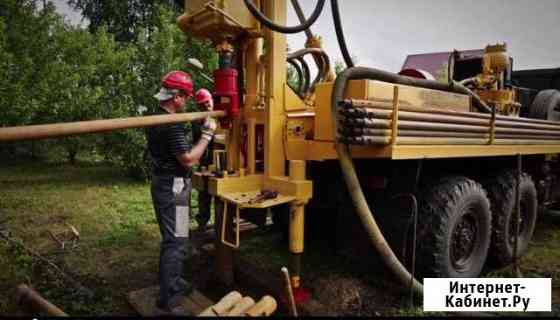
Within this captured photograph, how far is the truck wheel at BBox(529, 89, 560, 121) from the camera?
17.6ft

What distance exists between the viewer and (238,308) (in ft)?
8.11

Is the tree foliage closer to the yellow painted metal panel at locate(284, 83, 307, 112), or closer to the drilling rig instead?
the drilling rig

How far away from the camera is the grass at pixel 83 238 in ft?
11.7

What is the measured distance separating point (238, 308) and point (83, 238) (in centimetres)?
365

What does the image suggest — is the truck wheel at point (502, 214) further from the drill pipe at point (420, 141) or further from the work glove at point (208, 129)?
the work glove at point (208, 129)

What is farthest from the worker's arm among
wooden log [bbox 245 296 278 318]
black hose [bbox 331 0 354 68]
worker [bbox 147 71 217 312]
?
black hose [bbox 331 0 354 68]

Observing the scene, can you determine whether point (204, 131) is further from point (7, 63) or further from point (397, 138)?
point (7, 63)

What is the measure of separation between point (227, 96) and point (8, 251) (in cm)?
344

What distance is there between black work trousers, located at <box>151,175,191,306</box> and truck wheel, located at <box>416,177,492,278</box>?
1995 mm

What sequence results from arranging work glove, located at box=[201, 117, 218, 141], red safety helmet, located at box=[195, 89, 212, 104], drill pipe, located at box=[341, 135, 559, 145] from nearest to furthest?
drill pipe, located at box=[341, 135, 559, 145]
work glove, located at box=[201, 117, 218, 141]
red safety helmet, located at box=[195, 89, 212, 104]

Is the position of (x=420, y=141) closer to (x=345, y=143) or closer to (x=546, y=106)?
(x=345, y=143)

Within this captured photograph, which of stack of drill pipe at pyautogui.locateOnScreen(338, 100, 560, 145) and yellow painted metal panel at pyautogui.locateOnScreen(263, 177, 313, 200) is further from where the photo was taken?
yellow painted metal panel at pyautogui.locateOnScreen(263, 177, 313, 200)

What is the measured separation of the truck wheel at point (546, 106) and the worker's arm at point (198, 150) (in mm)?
4693

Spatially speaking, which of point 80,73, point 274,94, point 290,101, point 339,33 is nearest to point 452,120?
point 339,33
